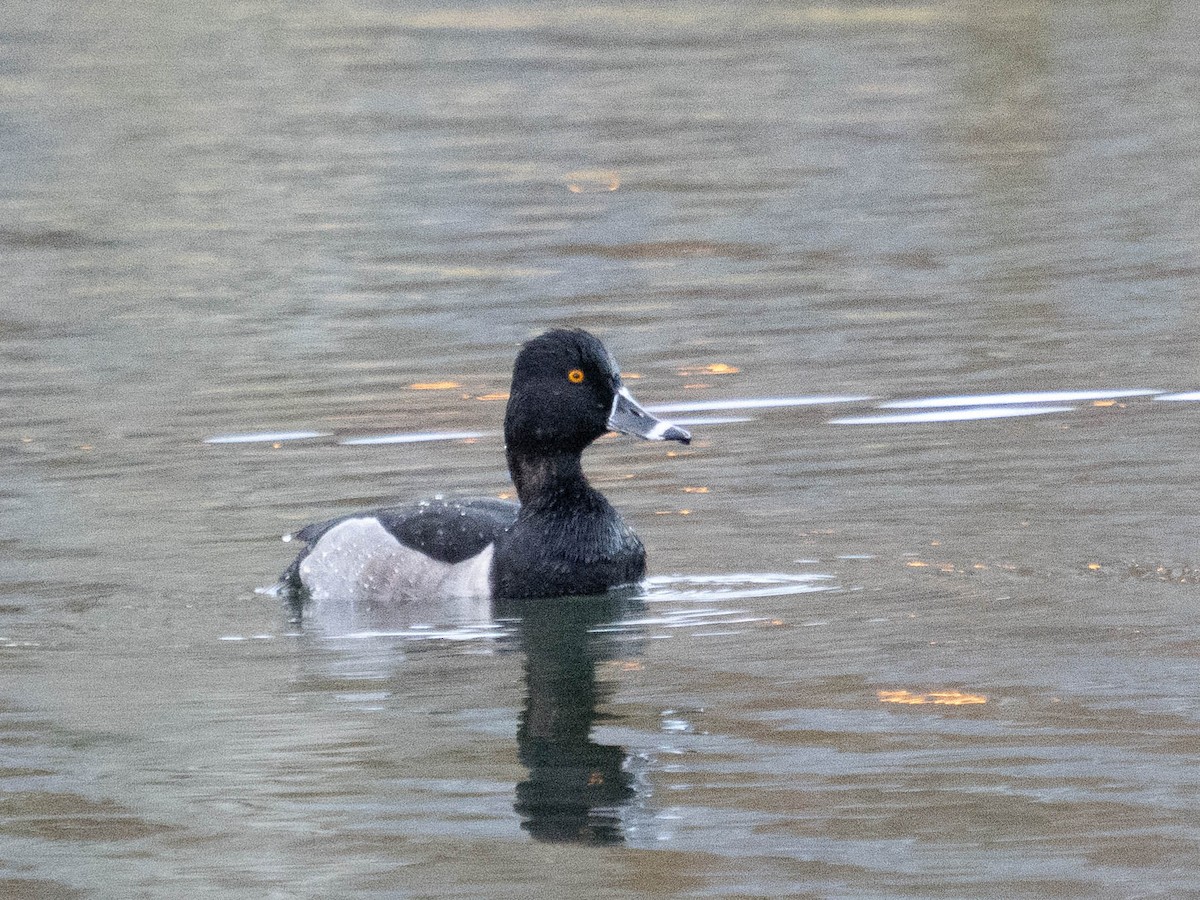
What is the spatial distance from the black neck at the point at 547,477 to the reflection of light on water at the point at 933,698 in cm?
233

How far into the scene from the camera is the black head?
32.8ft

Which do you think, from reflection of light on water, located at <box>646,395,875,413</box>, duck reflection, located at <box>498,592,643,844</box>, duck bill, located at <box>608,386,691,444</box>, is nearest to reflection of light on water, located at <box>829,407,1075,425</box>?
reflection of light on water, located at <box>646,395,875,413</box>

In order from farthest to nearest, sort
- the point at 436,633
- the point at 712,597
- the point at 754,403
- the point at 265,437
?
the point at 754,403 < the point at 265,437 < the point at 712,597 < the point at 436,633

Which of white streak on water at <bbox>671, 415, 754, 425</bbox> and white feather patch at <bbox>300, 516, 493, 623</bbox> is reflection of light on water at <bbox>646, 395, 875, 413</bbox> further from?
white feather patch at <bbox>300, 516, 493, 623</bbox>

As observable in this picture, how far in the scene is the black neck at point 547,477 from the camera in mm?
10000

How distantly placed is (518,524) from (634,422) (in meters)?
0.65

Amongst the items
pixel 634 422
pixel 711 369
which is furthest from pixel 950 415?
pixel 634 422

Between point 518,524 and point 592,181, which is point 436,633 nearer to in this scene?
point 518,524

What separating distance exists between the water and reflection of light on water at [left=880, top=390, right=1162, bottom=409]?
2.5 inches

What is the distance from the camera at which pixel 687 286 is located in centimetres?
1736

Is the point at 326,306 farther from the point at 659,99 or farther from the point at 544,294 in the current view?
the point at 659,99

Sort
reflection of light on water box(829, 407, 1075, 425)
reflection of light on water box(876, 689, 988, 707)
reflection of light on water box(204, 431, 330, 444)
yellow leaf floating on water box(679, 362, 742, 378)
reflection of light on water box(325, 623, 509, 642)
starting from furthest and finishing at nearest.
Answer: yellow leaf floating on water box(679, 362, 742, 378)
reflection of light on water box(204, 431, 330, 444)
reflection of light on water box(829, 407, 1075, 425)
reflection of light on water box(325, 623, 509, 642)
reflection of light on water box(876, 689, 988, 707)

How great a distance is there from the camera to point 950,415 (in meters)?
12.3

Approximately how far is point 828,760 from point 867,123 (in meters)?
18.7
